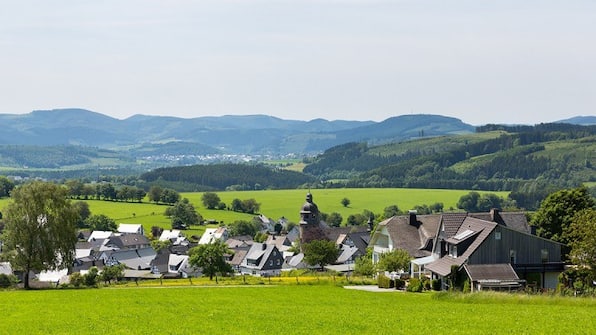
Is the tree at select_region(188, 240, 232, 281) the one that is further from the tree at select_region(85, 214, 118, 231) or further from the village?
the tree at select_region(85, 214, 118, 231)

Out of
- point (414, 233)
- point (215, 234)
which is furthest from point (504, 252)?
point (215, 234)

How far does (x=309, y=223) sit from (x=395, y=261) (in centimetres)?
5279

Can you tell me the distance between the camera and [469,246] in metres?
50.8

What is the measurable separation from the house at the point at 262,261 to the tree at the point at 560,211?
52.2 m

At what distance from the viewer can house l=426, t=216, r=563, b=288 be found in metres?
49.4

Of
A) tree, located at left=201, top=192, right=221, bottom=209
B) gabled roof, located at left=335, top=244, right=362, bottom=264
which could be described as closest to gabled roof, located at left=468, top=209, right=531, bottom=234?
gabled roof, located at left=335, top=244, right=362, bottom=264

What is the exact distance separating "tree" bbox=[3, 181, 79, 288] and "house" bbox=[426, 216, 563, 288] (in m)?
29.7

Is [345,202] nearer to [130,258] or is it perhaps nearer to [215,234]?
[215,234]

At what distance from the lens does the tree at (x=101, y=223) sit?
150 metres

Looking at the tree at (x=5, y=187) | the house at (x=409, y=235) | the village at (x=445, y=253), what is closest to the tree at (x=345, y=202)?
the village at (x=445, y=253)

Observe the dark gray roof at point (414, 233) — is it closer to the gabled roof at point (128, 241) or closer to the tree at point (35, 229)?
the tree at point (35, 229)

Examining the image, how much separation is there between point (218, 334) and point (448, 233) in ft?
115

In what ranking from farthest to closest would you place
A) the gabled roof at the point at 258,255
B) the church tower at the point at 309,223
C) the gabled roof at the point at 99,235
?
the gabled roof at the point at 99,235, the gabled roof at the point at 258,255, the church tower at the point at 309,223

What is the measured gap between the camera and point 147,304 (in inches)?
1428
